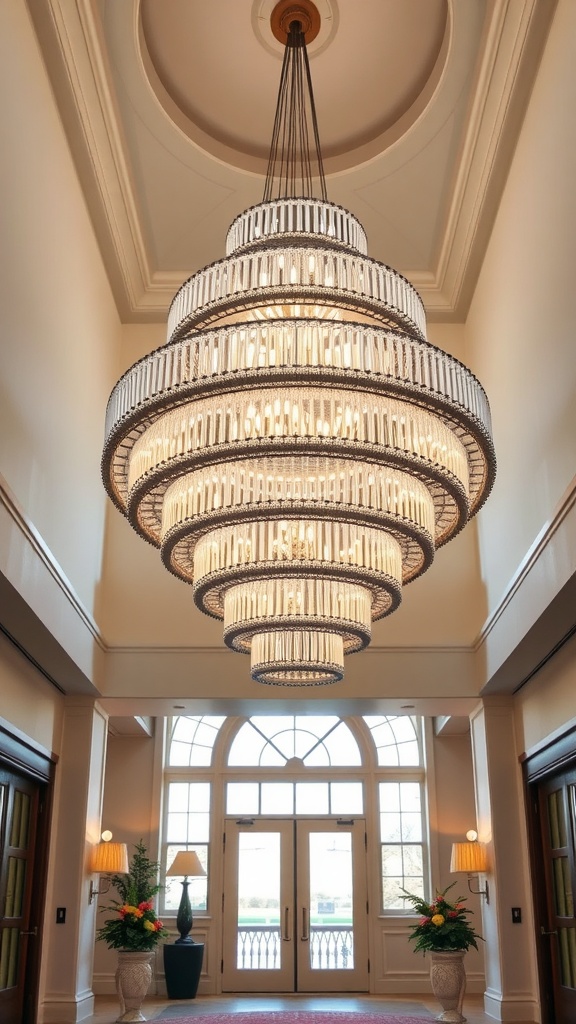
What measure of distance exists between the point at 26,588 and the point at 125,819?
7.26 metres

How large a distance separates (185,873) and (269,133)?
8.07m

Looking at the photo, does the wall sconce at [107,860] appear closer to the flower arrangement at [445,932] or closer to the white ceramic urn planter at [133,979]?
the white ceramic urn planter at [133,979]

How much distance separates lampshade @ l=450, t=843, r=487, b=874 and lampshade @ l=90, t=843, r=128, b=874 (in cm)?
296

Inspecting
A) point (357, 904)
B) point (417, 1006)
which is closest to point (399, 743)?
point (357, 904)

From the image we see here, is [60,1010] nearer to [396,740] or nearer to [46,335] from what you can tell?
[46,335]

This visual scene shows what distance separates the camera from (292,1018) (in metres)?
8.88

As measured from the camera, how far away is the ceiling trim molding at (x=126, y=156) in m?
6.59

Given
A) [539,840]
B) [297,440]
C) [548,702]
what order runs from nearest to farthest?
[297,440]
[548,702]
[539,840]

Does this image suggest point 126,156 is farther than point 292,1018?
No

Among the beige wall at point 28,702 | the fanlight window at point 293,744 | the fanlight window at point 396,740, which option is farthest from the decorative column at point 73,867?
the fanlight window at point 396,740

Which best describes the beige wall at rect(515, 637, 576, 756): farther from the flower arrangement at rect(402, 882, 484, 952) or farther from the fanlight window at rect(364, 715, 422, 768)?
the fanlight window at rect(364, 715, 422, 768)

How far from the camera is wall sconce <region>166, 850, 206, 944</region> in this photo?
11.0 m

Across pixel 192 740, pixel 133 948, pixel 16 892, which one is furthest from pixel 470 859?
pixel 192 740

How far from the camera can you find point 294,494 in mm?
4184
